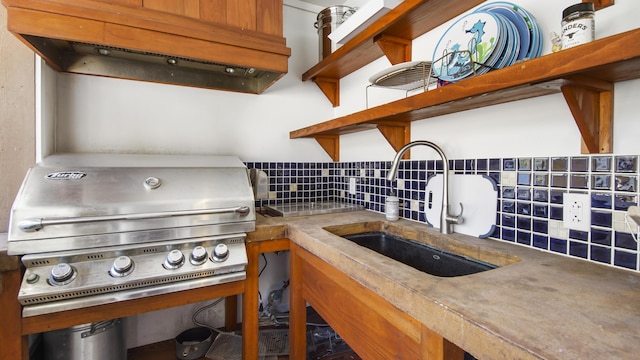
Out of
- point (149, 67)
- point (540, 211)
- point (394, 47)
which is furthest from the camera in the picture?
point (149, 67)

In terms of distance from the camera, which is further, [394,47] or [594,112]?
[394,47]

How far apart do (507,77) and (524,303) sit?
Result: 0.55 meters

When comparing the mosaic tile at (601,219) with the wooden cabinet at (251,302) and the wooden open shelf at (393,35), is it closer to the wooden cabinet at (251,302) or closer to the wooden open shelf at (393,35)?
the wooden open shelf at (393,35)

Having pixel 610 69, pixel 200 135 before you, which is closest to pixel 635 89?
pixel 610 69

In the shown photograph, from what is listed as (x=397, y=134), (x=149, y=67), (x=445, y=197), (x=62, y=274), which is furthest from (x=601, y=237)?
(x=149, y=67)

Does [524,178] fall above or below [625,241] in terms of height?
above

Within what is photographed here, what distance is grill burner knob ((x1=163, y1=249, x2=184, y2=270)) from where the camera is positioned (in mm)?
1154

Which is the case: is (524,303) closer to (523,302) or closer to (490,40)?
(523,302)

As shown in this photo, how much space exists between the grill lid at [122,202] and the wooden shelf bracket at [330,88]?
96cm

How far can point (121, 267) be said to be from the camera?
→ 1067mm

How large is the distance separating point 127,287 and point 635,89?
1.74 m

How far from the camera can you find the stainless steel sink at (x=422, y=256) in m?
1.03

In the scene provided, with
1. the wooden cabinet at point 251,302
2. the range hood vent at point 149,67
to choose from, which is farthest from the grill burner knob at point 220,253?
the range hood vent at point 149,67

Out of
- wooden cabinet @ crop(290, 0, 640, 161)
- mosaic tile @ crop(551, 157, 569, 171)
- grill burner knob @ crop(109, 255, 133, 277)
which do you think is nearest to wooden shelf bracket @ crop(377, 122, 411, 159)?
wooden cabinet @ crop(290, 0, 640, 161)
